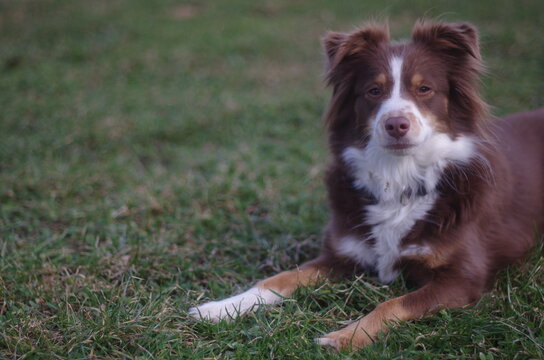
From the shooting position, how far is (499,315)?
9.09 feet

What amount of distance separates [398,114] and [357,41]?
0.63 metres

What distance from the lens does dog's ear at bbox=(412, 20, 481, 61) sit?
2.96 meters

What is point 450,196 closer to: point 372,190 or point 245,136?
point 372,190

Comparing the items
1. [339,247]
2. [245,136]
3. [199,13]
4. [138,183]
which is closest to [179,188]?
[138,183]

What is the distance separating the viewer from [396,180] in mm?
3100

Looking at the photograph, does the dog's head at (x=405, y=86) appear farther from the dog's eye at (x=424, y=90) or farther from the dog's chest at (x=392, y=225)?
the dog's chest at (x=392, y=225)

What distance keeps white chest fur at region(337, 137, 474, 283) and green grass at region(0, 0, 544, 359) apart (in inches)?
6.7

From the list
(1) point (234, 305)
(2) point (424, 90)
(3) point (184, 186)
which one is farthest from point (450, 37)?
(3) point (184, 186)

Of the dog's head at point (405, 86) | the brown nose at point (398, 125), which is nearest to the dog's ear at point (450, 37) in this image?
the dog's head at point (405, 86)

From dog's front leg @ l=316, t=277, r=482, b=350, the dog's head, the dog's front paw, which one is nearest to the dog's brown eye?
the dog's head

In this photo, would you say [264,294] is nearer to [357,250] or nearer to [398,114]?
[357,250]

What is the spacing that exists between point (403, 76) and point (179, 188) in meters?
2.45

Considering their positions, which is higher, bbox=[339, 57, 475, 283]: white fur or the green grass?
bbox=[339, 57, 475, 283]: white fur

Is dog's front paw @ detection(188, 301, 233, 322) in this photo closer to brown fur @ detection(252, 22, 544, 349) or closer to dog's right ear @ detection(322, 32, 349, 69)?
brown fur @ detection(252, 22, 544, 349)
